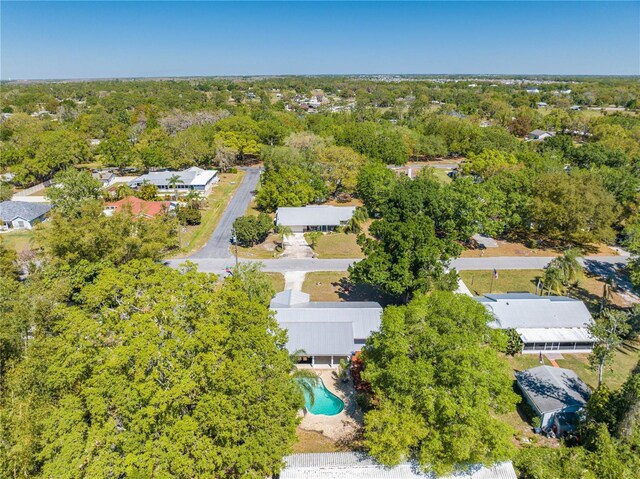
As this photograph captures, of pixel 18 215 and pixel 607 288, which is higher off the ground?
pixel 18 215

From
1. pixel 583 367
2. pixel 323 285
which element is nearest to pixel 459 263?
pixel 323 285

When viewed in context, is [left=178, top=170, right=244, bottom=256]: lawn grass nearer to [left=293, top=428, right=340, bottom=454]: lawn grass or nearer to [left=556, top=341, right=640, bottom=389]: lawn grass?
[left=293, top=428, right=340, bottom=454]: lawn grass

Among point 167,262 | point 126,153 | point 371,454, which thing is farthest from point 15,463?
point 126,153

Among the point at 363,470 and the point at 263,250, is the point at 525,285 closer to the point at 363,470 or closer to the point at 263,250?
the point at 363,470

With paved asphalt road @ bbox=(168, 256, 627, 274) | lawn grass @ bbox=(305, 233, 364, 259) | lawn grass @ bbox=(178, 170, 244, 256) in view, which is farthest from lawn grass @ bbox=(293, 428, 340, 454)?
lawn grass @ bbox=(178, 170, 244, 256)

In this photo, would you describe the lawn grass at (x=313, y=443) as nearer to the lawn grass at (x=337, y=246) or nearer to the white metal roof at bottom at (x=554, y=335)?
the white metal roof at bottom at (x=554, y=335)

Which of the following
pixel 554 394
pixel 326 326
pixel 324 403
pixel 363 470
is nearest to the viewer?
pixel 363 470

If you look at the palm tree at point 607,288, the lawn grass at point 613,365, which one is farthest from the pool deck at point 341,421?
the palm tree at point 607,288
